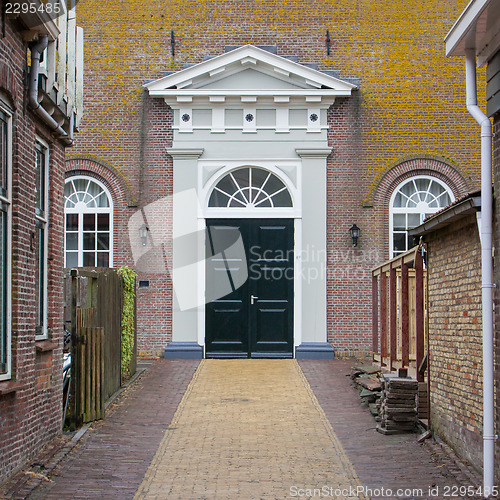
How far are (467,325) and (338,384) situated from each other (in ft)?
20.0

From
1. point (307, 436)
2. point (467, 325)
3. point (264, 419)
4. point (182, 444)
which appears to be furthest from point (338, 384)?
point (467, 325)

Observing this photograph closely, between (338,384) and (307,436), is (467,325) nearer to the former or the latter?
(307,436)

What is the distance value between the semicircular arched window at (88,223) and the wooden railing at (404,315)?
668 centimetres

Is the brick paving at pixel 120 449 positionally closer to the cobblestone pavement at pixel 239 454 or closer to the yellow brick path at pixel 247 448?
the cobblestone pavement at pixel 239 454

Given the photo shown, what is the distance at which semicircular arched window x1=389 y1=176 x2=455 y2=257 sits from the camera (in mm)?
17797

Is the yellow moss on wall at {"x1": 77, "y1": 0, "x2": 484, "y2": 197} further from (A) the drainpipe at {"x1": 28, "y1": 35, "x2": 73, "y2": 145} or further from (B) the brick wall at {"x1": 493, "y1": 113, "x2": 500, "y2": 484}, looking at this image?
(B) the brick wall at {"x1": 493, "y1": 113, "x2": 500, "y2": 484}

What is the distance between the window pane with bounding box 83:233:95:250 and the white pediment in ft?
11.1

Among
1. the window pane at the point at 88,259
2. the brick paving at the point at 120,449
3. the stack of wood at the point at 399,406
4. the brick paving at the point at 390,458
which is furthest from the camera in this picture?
the window pane at the point at 88,259

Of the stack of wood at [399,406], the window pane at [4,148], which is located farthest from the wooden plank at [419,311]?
the window pane at [4,148]

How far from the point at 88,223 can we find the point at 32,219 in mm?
9594

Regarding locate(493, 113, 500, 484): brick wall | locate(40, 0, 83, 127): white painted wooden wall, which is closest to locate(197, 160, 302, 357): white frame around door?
locate(40, 0, 83, 127): white painted wooden wall

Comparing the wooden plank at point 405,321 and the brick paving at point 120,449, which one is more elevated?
the wooden plank at point 405,321

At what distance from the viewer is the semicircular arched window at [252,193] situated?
17734 mm

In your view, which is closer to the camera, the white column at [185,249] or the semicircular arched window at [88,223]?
the white column at [185,249]
